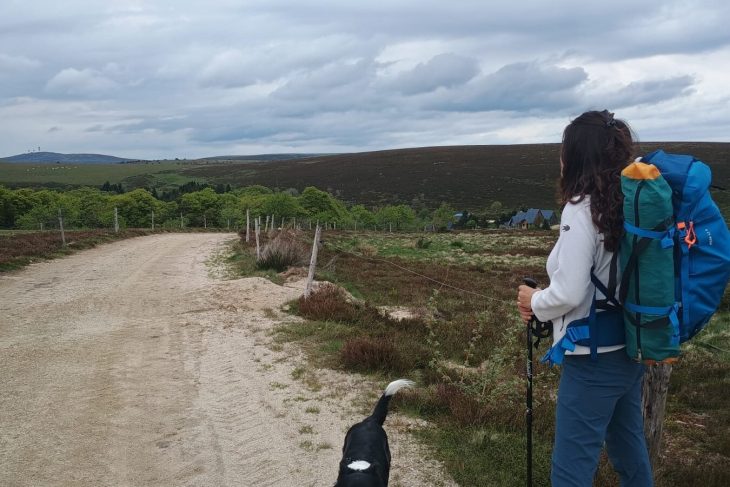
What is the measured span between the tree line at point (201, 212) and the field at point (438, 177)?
44.4ft

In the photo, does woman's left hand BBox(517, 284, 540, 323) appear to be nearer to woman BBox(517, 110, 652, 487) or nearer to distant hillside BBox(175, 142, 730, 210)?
woman BBox(517, 110, 652, 487)

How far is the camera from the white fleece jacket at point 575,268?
7.23ft

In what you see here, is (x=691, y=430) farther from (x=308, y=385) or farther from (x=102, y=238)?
(x=102, y=238)

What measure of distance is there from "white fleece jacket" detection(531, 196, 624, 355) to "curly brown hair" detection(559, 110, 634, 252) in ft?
0.12

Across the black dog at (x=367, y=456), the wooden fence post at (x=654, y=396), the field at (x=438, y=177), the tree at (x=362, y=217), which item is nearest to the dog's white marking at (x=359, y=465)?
the black dog at (x=367, y=456)

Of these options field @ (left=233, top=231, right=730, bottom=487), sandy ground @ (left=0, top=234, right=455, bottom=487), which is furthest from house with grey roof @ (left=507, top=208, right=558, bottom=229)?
sandy ground @ (left=0, top=234, right=455, bottom=487)

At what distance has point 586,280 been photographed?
86.9 inches

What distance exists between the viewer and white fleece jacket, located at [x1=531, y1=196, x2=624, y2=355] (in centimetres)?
220

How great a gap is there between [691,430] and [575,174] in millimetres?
4623

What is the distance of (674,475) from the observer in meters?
4.30

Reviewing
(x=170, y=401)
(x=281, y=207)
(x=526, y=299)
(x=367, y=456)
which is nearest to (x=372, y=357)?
(x=170, y=401)

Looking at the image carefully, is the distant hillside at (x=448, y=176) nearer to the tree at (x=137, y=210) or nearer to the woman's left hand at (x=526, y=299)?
the tree at (x=137, y=210)

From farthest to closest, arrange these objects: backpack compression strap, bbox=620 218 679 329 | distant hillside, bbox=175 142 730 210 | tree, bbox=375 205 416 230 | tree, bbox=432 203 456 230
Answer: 1. distant hillside, bbox=175 142 730 210
2. tree, bbox=432 203 456 230
3. tree, bbox=375 205 416 230
4. backpack compression strap, bbox=620 218 679 329

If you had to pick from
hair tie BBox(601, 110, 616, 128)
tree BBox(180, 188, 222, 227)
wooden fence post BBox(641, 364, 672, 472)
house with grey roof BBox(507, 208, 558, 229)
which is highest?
hair tie BBox(601, 110, 616, 128)
